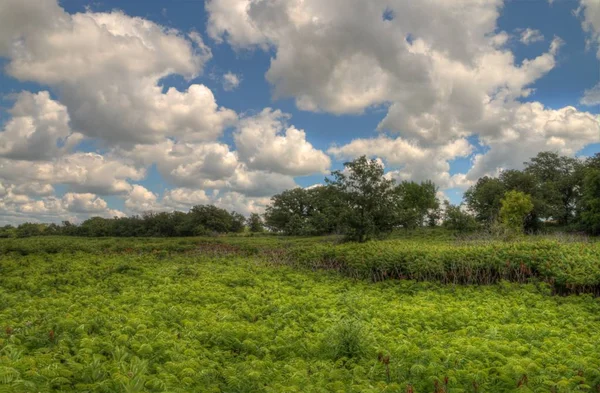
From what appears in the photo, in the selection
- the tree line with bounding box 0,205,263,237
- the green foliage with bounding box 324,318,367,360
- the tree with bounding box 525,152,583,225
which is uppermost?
the tree with bounding box 525,152,583,225

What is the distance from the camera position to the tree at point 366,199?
116 feet

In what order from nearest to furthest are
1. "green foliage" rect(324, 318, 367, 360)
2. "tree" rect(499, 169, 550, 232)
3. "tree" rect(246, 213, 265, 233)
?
"green foliage" rect(324, 318, 367, 360) < "tree" rect(499, 169, 550, 232) < "tree" rect(246, 213, 265, 233)

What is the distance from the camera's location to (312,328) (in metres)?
10.4

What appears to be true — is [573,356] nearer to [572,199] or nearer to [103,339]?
[103,339]

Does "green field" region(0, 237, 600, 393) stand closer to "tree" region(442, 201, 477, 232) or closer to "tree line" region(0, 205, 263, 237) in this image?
"tree" region(442, 201, 477, 232)

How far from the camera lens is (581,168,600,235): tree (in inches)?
1753

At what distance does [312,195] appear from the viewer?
238 feet

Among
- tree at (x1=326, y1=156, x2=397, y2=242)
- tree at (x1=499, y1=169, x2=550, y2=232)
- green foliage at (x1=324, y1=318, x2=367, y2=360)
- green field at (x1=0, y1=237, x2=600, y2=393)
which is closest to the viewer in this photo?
green field at (x1=0, y1=237, x2=600, y2=393)

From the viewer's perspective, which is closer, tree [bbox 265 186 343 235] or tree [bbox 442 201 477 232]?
tree [bbox 442 201 477 232]

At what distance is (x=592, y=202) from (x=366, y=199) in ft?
91.5

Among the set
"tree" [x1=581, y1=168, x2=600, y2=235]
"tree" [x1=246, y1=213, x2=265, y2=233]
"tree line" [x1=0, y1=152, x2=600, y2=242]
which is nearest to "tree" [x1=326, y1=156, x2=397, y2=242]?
"tree line" [x1=0, y1=152, x2=600, y2=242]

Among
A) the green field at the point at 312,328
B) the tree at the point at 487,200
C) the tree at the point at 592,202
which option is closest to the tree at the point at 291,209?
the tree at the point at 487,200

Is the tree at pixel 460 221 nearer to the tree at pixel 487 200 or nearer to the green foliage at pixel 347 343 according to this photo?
the tree at pixel 487 200

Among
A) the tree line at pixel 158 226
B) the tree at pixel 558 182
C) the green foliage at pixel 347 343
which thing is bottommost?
the green foliage at pixel 347 343
